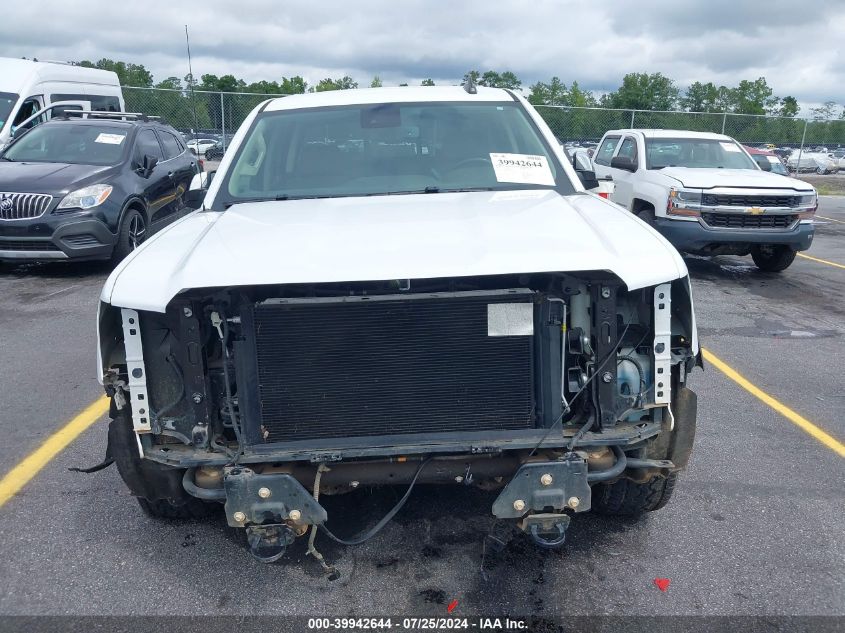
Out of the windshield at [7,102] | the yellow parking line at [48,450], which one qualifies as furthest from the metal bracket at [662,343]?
the windshield at [7,102]

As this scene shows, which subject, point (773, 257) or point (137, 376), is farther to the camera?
point (773, 257)

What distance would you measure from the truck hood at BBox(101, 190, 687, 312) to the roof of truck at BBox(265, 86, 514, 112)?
118 centimetres

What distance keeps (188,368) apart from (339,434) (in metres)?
0.62

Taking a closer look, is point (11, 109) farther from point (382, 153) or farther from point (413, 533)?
point (413, 533)

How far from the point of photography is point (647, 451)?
308cm

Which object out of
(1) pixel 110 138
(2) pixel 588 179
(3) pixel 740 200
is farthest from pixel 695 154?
(1) pixel 110 138

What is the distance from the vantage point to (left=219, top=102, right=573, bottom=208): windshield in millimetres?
4031

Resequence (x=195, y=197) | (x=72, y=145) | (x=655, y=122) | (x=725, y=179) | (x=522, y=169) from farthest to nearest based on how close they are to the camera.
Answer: (x=655, y=122), (x=72, y=145), (x=725, y=179), (x=195, y=197), (x=522, y=169)

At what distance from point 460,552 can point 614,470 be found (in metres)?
0.83

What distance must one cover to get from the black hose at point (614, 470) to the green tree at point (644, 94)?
5280 centimetres

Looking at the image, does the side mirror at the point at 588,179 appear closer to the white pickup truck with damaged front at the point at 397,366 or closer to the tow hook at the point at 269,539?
the white pickup truck with damaged front at the point at 397,366

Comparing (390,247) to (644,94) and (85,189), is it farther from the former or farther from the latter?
(644,94)

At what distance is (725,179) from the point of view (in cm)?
935

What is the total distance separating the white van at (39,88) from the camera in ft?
44.0
